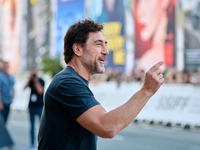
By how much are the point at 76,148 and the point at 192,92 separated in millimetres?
10054

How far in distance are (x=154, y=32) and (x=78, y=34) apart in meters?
26.5

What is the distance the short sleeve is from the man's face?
261 mm

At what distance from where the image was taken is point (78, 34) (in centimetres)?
246

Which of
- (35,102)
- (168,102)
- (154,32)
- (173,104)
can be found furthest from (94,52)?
(154,32)

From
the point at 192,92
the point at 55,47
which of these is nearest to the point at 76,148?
the point at 192,92

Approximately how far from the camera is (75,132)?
226cm

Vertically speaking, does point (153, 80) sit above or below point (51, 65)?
above

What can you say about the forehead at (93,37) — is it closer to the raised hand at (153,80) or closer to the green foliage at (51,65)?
the raised hand at (153,80)

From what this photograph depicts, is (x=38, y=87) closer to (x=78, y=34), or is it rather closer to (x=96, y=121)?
(x=78, y=34)

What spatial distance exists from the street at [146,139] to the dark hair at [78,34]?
6.09m

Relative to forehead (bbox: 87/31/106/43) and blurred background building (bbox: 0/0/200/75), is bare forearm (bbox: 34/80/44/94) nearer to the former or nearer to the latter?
forehead (bbox: 87/31/106/43)

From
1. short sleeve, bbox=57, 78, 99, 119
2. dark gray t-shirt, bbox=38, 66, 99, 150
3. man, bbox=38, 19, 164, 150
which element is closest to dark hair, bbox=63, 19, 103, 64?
man, bbox=38, 19, 164, 150

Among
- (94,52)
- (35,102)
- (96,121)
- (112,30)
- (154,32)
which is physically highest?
(112,30)

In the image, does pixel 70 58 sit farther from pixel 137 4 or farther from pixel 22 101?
pixel 137 4
